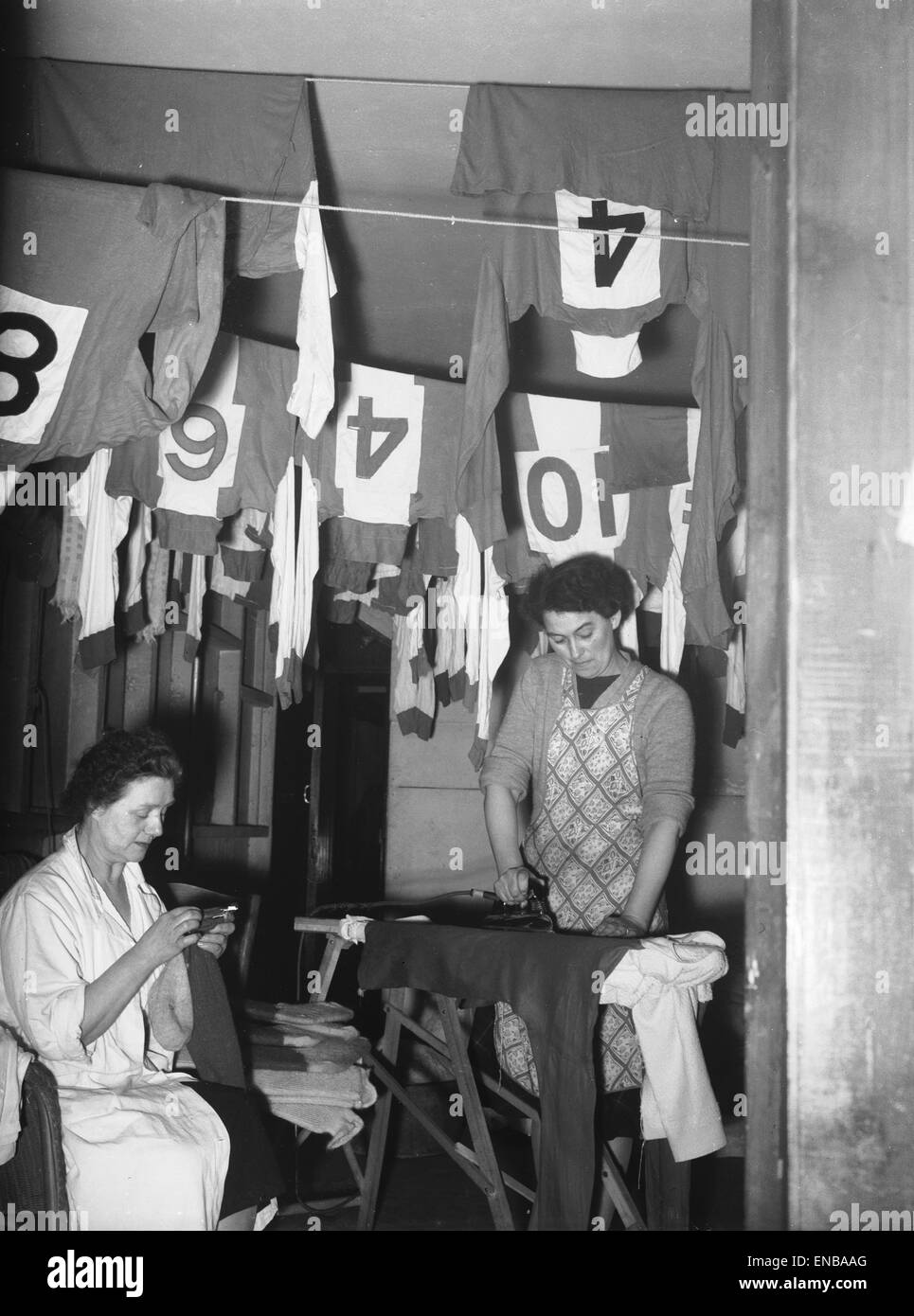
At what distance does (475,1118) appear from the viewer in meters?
3.35

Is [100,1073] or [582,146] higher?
[582,146]

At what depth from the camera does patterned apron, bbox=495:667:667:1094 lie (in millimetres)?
3596

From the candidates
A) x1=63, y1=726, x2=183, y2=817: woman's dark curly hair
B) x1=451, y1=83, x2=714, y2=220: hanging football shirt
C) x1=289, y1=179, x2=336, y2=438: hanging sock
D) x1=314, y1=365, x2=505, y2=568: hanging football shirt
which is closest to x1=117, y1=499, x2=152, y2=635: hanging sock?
x1=314, y1=365, x2=505, y2=568: hanging football shirt

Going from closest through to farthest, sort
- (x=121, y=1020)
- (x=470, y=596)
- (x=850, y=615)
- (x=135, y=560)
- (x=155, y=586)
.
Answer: (x=850, y=615) → (x=121, y=1020) → (x=135, y=560) → (x=470, y=596) → (x=155, y=586)

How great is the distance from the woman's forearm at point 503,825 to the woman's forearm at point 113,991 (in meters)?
1.25

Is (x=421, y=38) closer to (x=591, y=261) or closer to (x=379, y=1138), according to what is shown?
(x=591, y=261)

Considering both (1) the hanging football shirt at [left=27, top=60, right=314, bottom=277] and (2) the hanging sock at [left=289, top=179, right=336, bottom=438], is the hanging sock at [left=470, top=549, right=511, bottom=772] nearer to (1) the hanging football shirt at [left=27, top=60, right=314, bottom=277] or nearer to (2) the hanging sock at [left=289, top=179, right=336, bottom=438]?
(2) the hanging sock at [left=289, top=179, right=336, bottom=438]

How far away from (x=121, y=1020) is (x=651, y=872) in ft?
5.09

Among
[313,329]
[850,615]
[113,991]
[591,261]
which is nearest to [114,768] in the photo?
[113,991]

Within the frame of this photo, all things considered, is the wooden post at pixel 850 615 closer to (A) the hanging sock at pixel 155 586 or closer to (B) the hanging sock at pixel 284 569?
(B) the hanging sock at pixel 284 569

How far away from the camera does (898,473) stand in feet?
6.54

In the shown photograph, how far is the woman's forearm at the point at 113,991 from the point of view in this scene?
9.57ft

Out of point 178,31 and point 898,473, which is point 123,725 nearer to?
point 178,31
